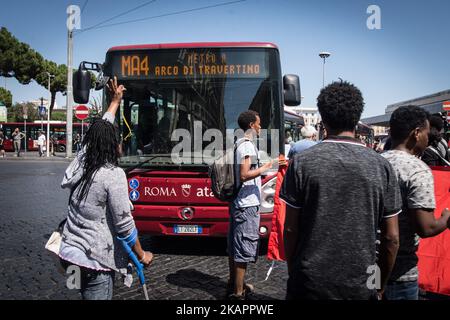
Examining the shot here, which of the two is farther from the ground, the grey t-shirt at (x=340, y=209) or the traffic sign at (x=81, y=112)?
the traffic sign at (x=81, y=112)

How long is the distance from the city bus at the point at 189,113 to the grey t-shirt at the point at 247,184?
119 cm

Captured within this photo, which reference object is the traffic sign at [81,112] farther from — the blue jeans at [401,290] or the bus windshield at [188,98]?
the blue jeans at [401,290]

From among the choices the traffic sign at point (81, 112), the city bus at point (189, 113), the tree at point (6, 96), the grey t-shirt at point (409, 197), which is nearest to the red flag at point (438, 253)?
the grey t-shirt at point (409, 197)

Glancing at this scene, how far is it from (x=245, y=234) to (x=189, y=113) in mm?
2081

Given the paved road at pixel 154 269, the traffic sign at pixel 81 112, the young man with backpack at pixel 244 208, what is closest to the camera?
the young man with backpack at pixel 244 208

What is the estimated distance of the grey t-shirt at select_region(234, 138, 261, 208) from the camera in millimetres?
4188

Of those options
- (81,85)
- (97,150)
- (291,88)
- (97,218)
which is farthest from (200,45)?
(97,218)

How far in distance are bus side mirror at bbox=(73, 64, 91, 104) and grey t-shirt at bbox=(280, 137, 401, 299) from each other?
4.37m

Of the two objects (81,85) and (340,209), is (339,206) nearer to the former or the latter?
(340,209)

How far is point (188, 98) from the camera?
18.8 ft

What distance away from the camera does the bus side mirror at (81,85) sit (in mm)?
5734

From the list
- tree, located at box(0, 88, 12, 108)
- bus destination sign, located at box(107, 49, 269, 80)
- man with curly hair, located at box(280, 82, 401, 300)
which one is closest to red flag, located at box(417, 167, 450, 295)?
man with curly hair, located at box(280, 82, 401, 300)
